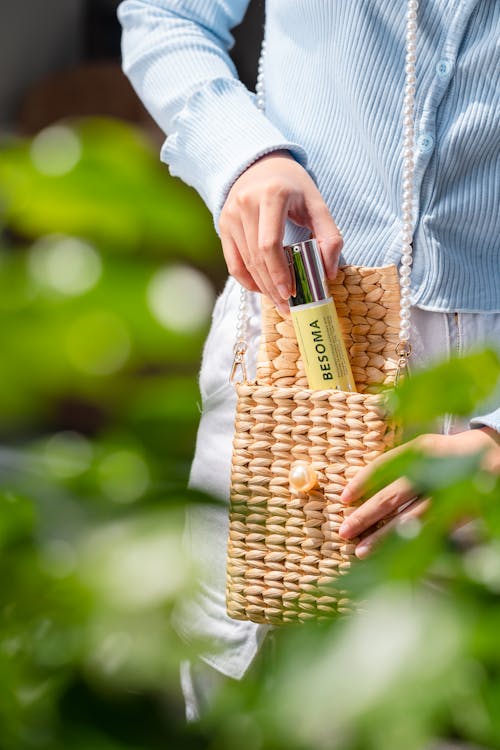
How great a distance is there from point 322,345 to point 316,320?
2cm

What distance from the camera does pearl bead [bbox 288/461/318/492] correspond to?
725 mm

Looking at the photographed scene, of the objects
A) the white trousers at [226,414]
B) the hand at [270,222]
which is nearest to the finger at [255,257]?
the hand at [270,222]

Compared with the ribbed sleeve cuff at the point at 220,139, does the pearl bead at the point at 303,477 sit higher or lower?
lower

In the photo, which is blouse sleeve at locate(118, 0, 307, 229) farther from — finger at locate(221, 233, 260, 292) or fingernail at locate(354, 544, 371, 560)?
fingernail at locate(354, 544, 371, 560)

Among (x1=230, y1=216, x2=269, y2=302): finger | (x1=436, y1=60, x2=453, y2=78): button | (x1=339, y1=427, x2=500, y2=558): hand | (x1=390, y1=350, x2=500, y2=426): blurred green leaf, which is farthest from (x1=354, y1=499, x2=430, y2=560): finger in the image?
(x1=390, y1=350, x2=500, y2=426): blurred green leaf

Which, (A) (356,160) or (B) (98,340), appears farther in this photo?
(A) (356,160)

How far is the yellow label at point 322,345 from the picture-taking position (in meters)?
0.71

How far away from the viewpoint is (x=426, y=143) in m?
0.74

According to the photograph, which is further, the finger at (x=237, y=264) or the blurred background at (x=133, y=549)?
the finger at (x=237, y=264)

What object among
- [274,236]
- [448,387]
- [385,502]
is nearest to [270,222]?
[274,236]

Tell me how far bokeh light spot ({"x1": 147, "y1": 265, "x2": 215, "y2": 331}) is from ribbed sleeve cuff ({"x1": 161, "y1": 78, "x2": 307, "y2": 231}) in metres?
0.64

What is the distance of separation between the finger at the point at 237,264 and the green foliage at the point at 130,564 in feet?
1.98

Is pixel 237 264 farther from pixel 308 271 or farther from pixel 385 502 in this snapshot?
pixel 385 502

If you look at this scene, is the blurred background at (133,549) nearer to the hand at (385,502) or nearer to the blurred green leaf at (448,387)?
Answer: the blurred green leaf at (448,387)
